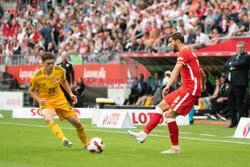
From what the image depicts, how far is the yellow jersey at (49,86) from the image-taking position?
32.4ft

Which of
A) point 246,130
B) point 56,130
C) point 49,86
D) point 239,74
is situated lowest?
point 246,130

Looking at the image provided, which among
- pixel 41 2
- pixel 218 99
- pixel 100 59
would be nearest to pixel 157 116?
pixel 218 99

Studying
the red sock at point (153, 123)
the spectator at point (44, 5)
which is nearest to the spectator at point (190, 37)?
the red sock at point (153, 123)

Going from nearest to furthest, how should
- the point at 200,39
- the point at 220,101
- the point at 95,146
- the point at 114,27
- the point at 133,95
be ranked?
the point at 95,146
the point at 220,101
the point at 200,39
the point at 133,95
the point at 114,27

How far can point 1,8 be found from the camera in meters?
40.4

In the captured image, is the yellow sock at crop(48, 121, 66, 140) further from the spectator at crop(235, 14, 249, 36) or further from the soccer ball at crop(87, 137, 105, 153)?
the spectator at crop(235, 14, 249, 36)

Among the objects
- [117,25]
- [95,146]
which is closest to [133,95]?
[117,25]

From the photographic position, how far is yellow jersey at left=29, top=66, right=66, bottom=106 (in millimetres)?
9891

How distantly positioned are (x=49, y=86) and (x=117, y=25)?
1835 centimetres

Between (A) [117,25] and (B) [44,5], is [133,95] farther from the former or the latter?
(B) [44,5]

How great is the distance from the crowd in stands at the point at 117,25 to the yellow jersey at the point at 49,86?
11225 mm

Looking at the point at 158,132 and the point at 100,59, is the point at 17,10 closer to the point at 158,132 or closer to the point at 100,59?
the point at 100,59

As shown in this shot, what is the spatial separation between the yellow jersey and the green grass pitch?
894 mm

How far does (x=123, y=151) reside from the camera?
9500 millimetres
